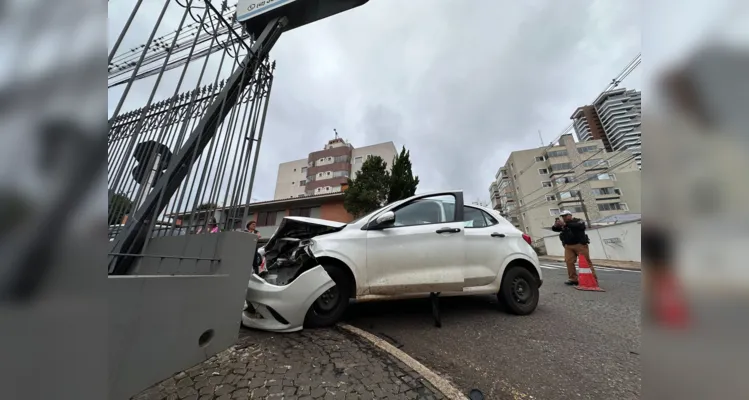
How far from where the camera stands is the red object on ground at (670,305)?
432mm

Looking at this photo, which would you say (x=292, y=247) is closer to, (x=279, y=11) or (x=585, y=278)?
(x=279, y=11)

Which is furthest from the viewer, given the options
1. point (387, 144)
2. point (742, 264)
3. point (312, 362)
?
point (387, 144)

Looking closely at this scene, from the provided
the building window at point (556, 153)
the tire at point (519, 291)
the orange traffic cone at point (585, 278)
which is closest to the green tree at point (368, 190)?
the orange traffic cone at point (585, 278)

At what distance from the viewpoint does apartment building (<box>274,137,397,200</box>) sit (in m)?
35.0

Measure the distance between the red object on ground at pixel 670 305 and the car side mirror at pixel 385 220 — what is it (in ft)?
8.96

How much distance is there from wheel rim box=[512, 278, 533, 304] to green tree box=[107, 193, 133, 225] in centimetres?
455

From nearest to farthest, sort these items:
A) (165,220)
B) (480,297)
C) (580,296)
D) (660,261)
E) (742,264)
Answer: (742,264), (660,261), (165,220), (480,297), (580,296)

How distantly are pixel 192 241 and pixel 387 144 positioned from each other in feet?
112

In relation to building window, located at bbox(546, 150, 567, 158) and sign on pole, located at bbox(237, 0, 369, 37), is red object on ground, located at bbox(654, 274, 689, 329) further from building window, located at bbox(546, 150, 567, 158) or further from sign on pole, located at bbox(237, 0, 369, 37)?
building window, located at bbox(546, 150, 567, 158)

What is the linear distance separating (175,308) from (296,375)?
3.31ft

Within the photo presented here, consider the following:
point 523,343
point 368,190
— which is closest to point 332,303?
point 523,343

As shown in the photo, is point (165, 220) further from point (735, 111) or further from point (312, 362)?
point (735, 111)

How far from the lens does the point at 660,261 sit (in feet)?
1.60

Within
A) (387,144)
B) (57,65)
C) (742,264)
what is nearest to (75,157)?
(57,65)
